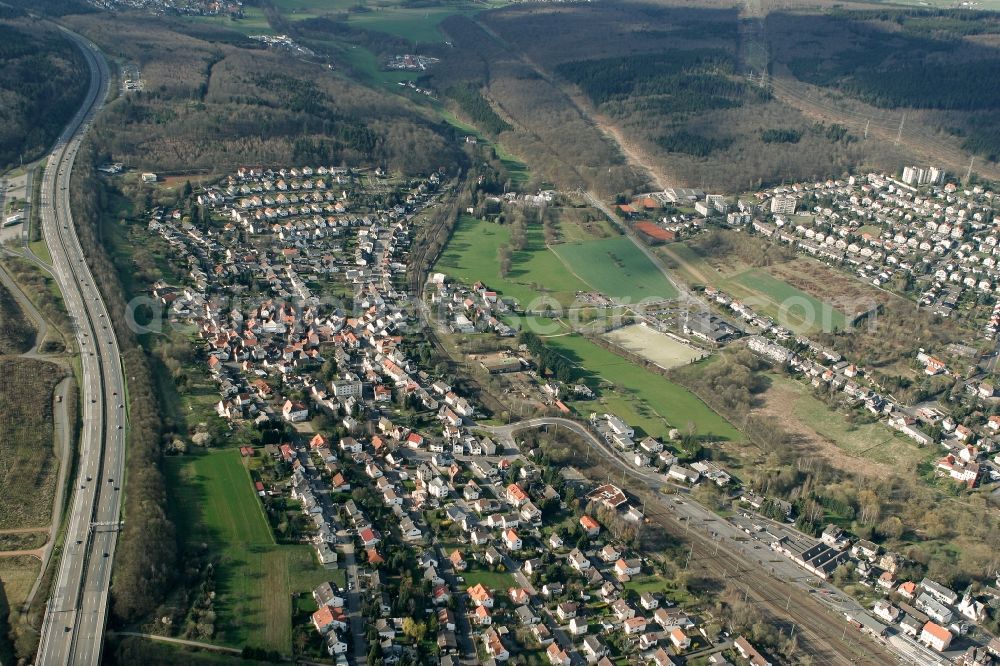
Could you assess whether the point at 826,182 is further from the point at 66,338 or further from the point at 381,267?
the point at 66,338

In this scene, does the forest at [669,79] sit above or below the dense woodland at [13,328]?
above

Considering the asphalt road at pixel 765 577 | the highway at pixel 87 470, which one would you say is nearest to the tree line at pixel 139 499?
the highway at pixel 87 470

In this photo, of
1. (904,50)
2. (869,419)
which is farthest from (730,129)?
(869,419)

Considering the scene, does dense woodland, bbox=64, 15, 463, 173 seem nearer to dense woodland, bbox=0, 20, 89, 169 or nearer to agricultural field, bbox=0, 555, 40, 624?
dense woodland, bbox=0, 20, 89, 169

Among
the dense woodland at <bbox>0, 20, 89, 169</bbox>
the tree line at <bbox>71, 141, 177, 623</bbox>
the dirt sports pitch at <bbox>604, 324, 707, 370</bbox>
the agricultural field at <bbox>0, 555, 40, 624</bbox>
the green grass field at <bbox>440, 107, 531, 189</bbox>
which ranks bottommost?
the dirt sports pitch at <bbox>604, 324, 707, 370</bbox>

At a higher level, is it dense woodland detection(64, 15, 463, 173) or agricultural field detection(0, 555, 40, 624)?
dense woodland detection(64, 15, 463, 173)

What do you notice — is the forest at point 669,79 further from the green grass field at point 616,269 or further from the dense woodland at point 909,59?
the green grass field at point 616,269

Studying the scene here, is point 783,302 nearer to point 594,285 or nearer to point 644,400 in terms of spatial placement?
point 594,285

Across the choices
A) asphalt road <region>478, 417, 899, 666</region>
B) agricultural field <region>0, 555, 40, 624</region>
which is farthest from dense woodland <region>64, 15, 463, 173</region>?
asphalt road <region>478, 417, 899, 666</region>
